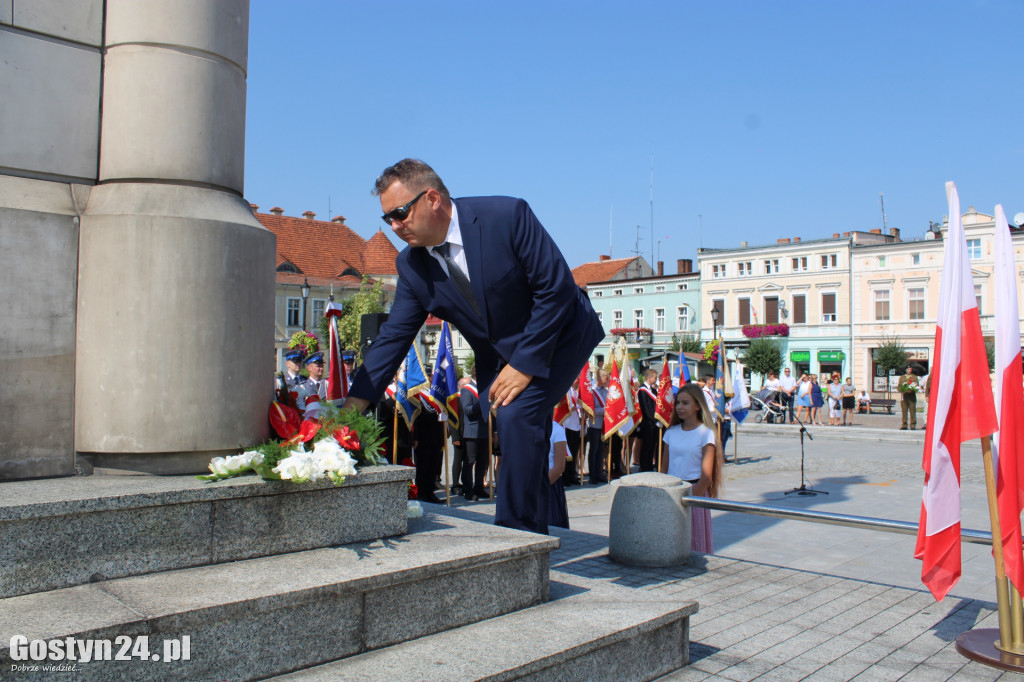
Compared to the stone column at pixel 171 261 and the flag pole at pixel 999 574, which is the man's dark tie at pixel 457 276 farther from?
the flag pole at pixel 999 574

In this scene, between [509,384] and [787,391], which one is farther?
[787,391]

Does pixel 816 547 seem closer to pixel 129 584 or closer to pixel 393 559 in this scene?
pixel 393 559

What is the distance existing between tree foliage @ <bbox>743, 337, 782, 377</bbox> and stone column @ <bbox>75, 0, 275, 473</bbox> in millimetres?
57485

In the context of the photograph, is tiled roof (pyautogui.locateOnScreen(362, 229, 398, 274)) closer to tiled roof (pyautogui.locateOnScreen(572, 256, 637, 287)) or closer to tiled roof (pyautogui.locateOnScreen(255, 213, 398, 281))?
tiled roof (pyautogui.locateOnScreen(255, 213, 398, 281))

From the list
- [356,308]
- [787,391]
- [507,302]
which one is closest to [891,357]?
[787,391]

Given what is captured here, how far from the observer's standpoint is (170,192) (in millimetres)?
3721

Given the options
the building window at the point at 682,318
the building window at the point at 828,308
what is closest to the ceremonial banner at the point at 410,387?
the building window at the point at 828,308

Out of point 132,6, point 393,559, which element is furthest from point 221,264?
point 393,559

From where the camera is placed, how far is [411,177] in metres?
3.86

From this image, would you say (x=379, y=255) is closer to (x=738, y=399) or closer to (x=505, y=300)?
(x=738, y=399)

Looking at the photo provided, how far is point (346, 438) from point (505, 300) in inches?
38.4

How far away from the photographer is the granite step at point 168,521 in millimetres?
2822

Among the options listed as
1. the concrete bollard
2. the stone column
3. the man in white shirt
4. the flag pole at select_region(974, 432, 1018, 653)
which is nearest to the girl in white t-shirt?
the concrete bollard

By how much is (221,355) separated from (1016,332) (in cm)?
407
